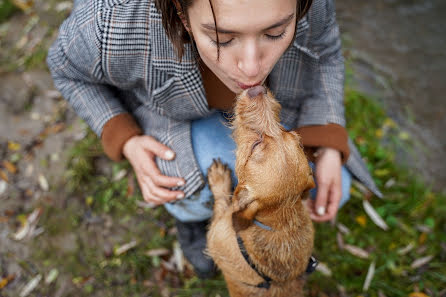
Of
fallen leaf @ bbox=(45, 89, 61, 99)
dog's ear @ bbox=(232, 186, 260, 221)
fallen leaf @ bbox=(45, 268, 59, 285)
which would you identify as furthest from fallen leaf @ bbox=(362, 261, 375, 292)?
fallen leaf @ bbox=(45, 89, 61, 99)

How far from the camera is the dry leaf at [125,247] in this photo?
3830 mm

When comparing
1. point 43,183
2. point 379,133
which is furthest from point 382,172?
point 43,183

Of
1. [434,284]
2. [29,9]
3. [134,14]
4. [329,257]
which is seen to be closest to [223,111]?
[134,14]

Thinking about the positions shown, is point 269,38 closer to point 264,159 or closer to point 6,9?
point 264,159

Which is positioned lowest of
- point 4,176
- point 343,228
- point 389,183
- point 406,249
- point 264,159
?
point 406,249

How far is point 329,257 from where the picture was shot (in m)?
3.76

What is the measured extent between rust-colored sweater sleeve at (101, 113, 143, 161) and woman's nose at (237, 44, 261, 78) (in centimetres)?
136

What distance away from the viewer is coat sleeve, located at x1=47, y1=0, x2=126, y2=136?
221cm

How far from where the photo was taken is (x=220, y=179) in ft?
9.50

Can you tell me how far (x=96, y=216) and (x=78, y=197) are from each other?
377 mm

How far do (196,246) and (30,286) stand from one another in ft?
6.77

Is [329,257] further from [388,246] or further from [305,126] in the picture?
[305,126]

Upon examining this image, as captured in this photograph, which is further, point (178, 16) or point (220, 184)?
point (220, 184)

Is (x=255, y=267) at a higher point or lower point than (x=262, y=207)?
lower
